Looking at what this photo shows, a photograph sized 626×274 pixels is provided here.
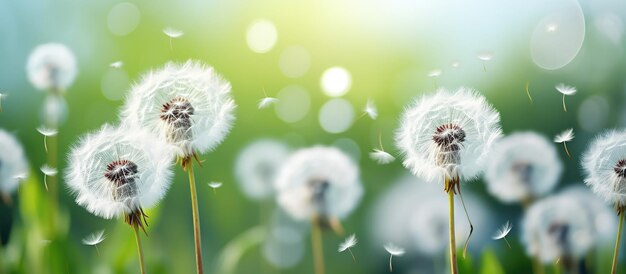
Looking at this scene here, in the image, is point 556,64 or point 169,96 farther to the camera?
point 556,64

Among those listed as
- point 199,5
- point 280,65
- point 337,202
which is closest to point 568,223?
point 337,202

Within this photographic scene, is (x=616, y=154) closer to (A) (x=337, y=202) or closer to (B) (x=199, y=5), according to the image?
(A) (x=337, y=202)

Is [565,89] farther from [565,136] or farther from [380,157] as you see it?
[380,157]

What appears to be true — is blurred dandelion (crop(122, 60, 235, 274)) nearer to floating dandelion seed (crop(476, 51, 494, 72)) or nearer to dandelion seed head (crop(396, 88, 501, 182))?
dandelion seed head (crop(396, 88, 501, 182))

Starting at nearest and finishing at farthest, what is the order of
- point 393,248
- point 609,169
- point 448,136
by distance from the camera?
point 448,136, point 609,169, point 393,248

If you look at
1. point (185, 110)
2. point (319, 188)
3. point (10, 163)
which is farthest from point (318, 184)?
point (10, 163)

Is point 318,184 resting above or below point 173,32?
below

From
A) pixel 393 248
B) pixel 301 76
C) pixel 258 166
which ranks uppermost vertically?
pixel 301 76
